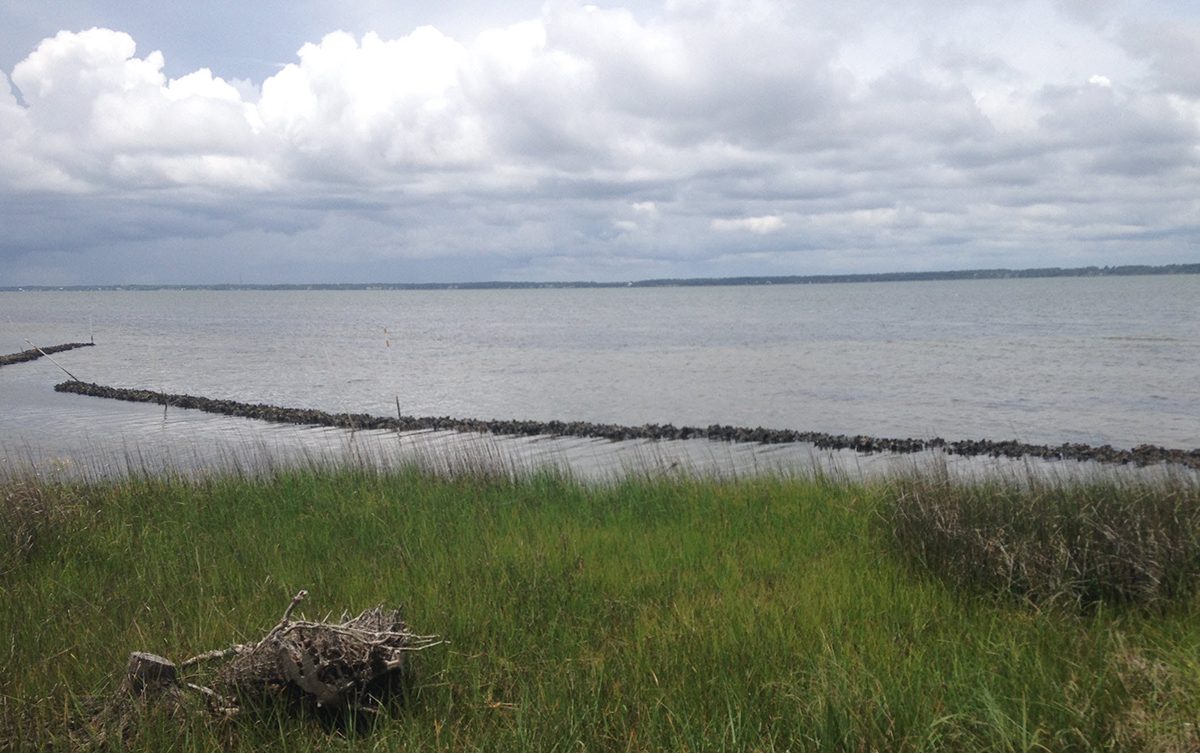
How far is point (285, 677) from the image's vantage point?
5.46m

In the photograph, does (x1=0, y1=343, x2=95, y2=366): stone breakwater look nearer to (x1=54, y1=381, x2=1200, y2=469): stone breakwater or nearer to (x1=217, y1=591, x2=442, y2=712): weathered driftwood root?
(x1=54, y1=381, x2=1200, y2=469): stone breakwater

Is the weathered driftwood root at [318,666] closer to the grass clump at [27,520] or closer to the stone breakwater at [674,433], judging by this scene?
the grass clump at [27,520]

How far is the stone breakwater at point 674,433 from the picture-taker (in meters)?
→ 22.6

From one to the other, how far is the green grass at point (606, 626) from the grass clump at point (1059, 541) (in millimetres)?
184

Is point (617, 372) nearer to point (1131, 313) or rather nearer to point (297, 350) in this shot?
point (297, 350)

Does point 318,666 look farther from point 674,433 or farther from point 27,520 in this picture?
point 674,433

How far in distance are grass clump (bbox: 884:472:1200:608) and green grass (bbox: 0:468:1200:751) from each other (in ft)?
0.60

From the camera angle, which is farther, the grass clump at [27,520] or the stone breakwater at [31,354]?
the stone breakwater at [31,354]

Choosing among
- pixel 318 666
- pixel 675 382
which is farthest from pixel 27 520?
pixel 675 382

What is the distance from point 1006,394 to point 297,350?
54.5 m

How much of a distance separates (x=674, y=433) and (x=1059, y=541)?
1945 cm

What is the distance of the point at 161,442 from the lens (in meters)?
26.2

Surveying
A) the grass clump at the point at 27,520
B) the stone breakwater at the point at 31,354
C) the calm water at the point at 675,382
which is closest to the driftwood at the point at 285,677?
the grass clump at the point at 27,520

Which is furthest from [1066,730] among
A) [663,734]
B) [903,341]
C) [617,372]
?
[903,341]
